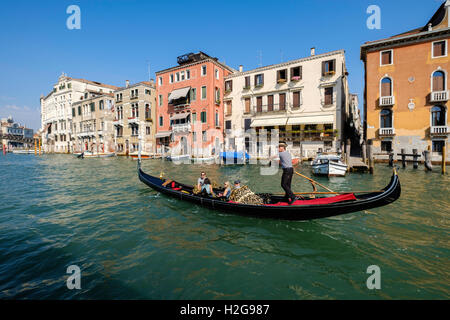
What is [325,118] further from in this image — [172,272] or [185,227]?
[172,272]

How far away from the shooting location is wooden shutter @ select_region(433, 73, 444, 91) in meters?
16.4

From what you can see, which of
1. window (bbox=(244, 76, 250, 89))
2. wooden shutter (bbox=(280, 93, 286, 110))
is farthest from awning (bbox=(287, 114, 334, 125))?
window (bbox=(244, 76, 250, 89))

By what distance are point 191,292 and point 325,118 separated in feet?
64.8

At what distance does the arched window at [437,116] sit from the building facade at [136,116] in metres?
28.8

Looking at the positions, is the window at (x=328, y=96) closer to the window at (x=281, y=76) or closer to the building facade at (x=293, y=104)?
the building facade at (x=293, y=104)

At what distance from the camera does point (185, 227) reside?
566 centimetres

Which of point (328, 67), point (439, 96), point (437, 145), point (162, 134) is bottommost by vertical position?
point (437, 145)

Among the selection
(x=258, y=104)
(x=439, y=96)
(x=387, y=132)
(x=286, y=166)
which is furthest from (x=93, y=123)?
(x=439, y=96)

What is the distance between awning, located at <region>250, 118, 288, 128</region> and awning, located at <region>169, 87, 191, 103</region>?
30.0 feet

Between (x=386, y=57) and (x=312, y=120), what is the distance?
7520 mm

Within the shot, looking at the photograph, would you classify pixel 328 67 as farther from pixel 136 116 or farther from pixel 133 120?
pixel 133 120

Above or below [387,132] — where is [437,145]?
below

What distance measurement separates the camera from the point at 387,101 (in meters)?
17.8
